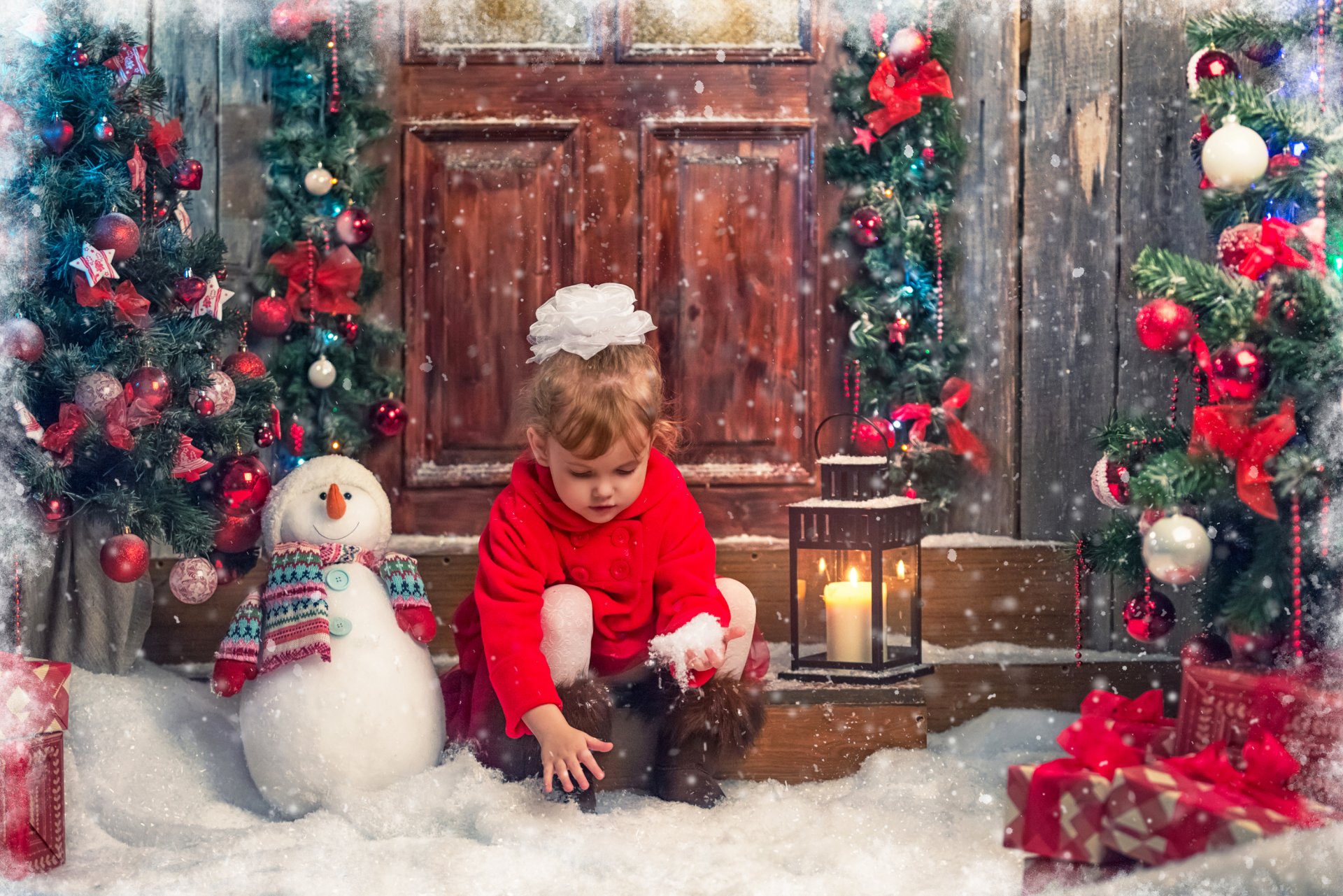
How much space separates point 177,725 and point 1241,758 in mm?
1918

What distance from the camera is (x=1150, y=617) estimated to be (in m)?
2.34

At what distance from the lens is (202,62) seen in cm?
320

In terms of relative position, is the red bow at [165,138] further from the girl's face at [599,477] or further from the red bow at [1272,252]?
the red bow at [1272,252]

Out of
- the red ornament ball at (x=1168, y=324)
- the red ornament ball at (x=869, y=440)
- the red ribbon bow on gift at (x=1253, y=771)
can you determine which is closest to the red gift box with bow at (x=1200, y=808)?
the red ribbon bow on gift at (x=1253, y=771)

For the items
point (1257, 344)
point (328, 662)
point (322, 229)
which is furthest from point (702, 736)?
point (322, 229)

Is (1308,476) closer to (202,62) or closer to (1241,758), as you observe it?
(1241,758)

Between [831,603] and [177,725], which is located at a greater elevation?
[831,603]

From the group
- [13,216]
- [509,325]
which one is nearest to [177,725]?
[13,216]

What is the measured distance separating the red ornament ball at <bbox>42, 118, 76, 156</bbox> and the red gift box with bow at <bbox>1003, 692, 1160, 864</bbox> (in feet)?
6.50

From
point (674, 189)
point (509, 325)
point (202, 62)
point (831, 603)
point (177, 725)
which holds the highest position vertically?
point (202, 62)

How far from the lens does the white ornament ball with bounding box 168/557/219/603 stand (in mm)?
2449

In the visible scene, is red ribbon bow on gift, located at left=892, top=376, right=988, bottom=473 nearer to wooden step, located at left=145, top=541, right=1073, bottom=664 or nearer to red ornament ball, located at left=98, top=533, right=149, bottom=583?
wooden step, located at left=145, top=541, right=1073, bottom=664

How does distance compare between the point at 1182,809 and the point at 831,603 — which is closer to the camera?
the point at 1182,809

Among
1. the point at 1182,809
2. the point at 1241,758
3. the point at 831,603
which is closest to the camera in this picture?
the point at 1182,809
